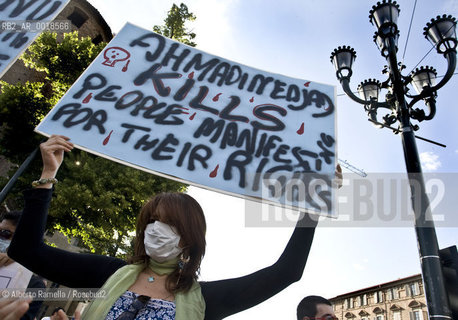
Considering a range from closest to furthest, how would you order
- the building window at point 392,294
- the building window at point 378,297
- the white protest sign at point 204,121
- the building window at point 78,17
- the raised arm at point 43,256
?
the raised arm at point 43,256 < the white protest sign at point 204,121 < the building window at point 78,17 < the building window at point 392,294 < the building window at point 378,297

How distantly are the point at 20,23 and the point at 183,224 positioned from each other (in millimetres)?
2130

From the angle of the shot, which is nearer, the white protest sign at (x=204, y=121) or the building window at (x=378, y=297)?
the white protest sign at (x=204, y=121)

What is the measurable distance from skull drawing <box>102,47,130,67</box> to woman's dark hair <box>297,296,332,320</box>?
137 inches

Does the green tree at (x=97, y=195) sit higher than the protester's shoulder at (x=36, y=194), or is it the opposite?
the green tree at (x=97, y=195)

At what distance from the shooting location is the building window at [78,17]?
2055cm

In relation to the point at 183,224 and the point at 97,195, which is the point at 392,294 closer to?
the point at 97,195

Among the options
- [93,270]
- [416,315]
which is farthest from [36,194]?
[416,315]

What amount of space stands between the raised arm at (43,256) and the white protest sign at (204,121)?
521 millimetres

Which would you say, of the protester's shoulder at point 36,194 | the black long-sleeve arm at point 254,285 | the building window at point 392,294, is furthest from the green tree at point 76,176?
the building window at point 392,294

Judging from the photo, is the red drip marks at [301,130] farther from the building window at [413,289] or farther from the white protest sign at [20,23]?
the building window at [413,289]

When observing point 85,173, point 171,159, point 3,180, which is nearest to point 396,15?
point 171,159

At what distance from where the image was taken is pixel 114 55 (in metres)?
2.61

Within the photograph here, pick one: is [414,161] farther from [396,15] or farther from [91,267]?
[91,267]

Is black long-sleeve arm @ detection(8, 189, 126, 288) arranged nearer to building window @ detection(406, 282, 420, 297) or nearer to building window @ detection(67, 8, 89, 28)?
building window @ detection(67, 8, 89, 28)
